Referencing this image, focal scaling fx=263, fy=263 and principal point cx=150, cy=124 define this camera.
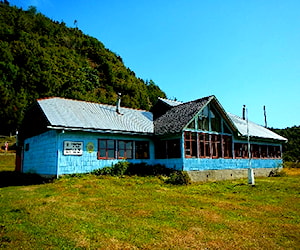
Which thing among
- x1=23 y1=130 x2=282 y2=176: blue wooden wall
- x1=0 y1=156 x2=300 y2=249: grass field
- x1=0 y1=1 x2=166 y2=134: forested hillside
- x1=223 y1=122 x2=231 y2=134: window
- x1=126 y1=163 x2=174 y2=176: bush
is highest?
x1=0 y1=1 x2=166 y2=134: forested hillside

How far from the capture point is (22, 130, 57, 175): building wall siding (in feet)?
58.7

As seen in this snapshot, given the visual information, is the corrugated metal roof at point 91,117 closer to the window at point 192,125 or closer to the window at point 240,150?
the window at point 192,125

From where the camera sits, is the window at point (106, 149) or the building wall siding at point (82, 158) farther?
the window at point (106, 149)

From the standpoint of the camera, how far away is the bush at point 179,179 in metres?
18.4

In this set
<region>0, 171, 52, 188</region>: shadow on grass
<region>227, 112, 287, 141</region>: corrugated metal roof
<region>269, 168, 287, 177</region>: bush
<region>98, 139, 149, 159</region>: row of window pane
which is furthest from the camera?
<region>269, 168, 287, 177</region>: bush

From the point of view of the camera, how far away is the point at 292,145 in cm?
5294

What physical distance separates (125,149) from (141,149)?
1652mm

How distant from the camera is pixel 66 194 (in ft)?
42.8

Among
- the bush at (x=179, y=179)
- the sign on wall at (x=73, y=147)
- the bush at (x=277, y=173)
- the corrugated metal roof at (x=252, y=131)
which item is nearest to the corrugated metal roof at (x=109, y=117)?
the sign on wall at (x=73, y=147)

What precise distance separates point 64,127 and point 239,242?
13656mm

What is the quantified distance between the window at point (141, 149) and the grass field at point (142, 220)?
7.07m

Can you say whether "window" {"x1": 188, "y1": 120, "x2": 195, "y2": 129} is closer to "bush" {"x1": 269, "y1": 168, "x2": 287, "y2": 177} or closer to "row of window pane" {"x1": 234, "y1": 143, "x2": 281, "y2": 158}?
"row of window pane" {"x1": 234, "y1": 143, "x2": 281, "y2": 158}

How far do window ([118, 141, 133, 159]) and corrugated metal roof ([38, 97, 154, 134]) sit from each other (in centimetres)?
117

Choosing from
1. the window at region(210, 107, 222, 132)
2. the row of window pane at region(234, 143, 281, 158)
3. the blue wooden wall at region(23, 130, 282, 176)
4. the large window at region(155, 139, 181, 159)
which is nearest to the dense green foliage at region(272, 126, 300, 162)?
the row of window pane at region(234, 143, 281, 158)
